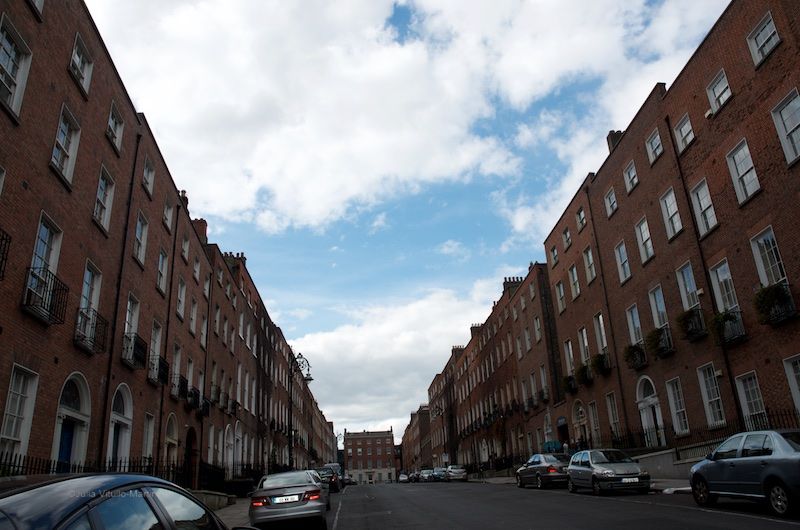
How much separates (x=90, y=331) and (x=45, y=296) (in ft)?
8.44

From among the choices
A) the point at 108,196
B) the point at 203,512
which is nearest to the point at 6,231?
the point at 108,196

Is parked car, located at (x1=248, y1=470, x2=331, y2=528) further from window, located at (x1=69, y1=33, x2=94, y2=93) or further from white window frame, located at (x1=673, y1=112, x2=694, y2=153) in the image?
white window frame, located at (x1=673, y1=112, x2=694, y2=153)

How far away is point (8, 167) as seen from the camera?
11.8m

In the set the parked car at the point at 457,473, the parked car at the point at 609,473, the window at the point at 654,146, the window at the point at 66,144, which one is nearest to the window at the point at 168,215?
the window at the point at 66,144

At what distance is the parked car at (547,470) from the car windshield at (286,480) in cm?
1285

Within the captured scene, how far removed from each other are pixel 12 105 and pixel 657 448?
76.1ft

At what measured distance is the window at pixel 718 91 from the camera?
19.0 metres

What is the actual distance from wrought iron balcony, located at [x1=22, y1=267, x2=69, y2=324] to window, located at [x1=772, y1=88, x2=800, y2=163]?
18.5 meters

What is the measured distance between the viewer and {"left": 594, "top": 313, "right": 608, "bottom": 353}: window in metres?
28.8

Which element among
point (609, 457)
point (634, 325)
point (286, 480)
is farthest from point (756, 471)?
point (634, 325)

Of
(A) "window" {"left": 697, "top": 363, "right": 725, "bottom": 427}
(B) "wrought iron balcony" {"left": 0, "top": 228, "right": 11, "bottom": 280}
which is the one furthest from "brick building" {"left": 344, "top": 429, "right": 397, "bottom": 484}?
(B) "wrought iron balcony" {"left": 0, "top": 228, "right": 11, "bottom": 280}

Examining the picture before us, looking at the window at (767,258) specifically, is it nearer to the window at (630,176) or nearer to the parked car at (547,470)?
the window at (630,176)

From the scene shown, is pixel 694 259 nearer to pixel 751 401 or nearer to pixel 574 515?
pixel 751 401

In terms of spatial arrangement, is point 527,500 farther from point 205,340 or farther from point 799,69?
point 205,340
